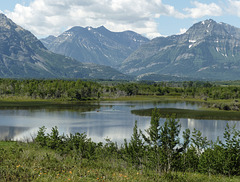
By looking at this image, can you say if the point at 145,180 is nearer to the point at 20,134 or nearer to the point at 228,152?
the point at 228,152

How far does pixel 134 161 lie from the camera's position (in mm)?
40625

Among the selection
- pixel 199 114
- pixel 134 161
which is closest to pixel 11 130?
pixel 134 161

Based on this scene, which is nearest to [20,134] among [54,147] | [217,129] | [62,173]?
[54,147]

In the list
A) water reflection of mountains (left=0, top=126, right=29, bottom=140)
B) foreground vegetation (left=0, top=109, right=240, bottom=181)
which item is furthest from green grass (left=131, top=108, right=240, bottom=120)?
foreground vegetation (left=0, top=109, right=240, bottom=181)

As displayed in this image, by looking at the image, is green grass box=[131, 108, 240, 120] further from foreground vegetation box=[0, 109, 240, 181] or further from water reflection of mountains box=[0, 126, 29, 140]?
foreground vegetation box=[0, 109, 240, 181]

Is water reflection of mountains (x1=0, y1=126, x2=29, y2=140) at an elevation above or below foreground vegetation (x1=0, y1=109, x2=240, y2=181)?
below

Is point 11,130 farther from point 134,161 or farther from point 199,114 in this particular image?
point 199,114

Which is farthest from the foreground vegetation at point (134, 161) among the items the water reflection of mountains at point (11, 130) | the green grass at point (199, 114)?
the green grass at point (199, 114)

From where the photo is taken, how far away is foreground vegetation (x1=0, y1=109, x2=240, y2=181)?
818 inches

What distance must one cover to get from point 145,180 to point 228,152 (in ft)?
73.9

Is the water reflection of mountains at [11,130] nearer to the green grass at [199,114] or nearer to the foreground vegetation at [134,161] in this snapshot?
the foreground vegetation at [134,161]

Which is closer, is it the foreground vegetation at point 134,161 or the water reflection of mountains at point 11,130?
the foreground vegetation at point 134,161

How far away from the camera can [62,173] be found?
71.0ft

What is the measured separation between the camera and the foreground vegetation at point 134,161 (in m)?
20.8
